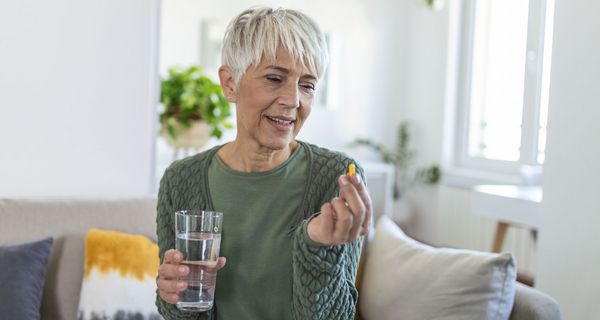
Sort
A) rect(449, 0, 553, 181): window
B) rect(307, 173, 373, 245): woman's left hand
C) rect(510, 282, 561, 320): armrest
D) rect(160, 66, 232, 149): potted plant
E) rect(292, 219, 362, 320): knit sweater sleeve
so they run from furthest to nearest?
rect(449, 0, 553, 181): window, rect(160, 66, 232, 149): potted plant, rect(510, 282, 561, 320): armrest, rect(292, 219, 362, 320): knit sweater sleeve, rect(307, 173, 373, 245): woman's left hand

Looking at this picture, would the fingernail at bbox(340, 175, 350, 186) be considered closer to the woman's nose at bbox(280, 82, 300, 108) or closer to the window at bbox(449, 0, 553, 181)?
the woman's nose at bbox(280, 82, 300, 108)

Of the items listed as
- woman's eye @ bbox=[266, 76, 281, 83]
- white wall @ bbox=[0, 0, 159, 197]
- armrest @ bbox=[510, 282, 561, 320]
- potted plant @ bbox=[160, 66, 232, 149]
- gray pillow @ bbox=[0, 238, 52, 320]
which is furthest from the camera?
potted plant @ bbox=[160, 66, 232, 149]

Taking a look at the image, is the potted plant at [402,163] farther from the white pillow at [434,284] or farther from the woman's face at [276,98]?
the woman's face at [276,98]

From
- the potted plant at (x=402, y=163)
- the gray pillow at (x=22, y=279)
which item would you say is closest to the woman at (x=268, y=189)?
the gray pillow at (x=22, y=279)

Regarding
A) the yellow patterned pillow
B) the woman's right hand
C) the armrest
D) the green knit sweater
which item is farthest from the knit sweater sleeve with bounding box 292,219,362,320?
the yellow patterned pillow

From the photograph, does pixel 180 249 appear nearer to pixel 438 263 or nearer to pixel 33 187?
pixel 438 263

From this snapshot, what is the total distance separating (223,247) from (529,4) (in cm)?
343

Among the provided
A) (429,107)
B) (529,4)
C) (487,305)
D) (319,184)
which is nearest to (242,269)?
(319,184)

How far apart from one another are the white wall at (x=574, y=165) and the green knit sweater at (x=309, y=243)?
1180mm

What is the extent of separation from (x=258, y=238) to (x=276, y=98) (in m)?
0.24

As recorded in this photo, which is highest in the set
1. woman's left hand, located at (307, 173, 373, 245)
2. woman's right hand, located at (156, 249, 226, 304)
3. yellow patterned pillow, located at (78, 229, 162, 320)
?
woman's left hand, located at (307, 173, 373, 245)

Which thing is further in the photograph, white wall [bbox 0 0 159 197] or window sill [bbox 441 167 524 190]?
window sill [bbox 441 167 524 190]

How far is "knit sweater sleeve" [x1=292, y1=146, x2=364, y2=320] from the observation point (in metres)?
1.09

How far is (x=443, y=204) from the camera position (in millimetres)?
4785
